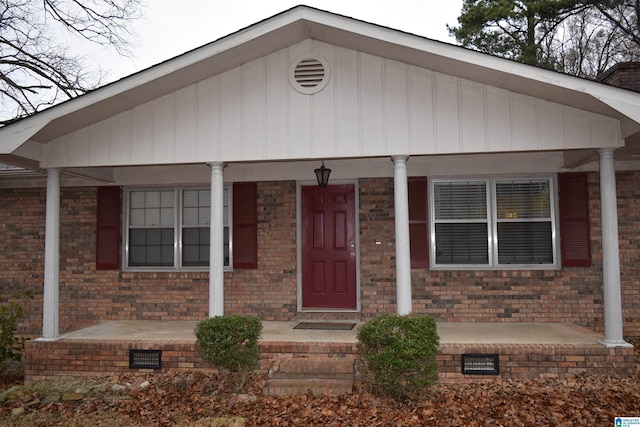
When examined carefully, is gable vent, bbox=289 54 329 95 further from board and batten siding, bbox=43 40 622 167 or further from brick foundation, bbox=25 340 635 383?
brick foundation, bbox=25 340 635 383

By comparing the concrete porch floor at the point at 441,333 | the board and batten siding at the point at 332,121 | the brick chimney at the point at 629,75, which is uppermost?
the brick chimney at the point at 629,75

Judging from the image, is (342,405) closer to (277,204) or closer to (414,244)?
(414,244)

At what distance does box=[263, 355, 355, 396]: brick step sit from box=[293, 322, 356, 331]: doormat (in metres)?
1.29

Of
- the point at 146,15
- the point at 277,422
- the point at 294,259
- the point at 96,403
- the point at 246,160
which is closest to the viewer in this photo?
the point at 277,422

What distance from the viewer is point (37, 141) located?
636 centimetres

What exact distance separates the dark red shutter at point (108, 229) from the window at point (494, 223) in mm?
5192

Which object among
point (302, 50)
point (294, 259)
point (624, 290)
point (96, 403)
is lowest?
point (96, 403)

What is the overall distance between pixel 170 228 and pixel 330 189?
109 inches

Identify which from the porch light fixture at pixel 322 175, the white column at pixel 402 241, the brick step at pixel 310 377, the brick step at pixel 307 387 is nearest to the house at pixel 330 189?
the white column at pixel 402 241

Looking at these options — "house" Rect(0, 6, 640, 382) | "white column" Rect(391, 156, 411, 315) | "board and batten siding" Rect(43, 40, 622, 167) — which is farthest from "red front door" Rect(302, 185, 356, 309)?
"board and batten siding" Rect(43, 40, 622, 167)

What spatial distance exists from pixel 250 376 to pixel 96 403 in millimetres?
1743

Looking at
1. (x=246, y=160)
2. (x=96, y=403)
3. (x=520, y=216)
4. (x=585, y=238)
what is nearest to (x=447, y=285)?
(x=520, y=216)

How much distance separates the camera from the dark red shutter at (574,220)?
7234mm

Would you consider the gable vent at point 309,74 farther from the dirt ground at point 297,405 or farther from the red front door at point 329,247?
the dirt ground at point 297,405
